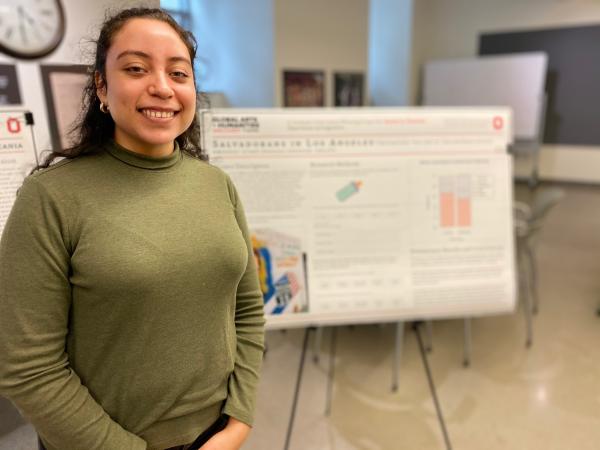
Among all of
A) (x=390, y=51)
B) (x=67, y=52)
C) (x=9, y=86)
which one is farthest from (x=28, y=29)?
(x=390, y=51)

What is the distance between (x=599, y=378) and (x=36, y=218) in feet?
8.77

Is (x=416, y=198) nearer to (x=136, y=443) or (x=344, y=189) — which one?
(x=344, y=189)

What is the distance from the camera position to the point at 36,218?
67cm

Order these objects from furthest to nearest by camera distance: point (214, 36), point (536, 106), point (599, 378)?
1. point (536, 106)
2. point (214, 36)
3. point (599, 378)

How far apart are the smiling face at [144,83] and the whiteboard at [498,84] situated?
6486 mm

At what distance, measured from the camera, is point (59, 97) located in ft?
5.22

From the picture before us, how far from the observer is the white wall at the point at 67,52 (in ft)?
3.42

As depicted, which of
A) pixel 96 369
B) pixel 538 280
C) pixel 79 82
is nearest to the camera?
pixel 96 369

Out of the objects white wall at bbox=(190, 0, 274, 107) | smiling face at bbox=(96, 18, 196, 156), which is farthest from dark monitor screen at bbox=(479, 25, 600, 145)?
smiling face at bbox=(96, 18, 196, 156)

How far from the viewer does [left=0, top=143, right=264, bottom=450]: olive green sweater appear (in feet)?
2.24

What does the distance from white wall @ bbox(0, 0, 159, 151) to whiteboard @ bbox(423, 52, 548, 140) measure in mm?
5997

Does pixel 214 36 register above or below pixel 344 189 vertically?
above

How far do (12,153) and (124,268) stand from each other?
0.71 metres

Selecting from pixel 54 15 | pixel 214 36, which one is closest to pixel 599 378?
pixel 54 15
